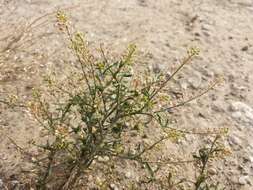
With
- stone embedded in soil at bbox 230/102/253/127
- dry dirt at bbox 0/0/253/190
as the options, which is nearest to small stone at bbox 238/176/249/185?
dry dirt at bbox 0/0/253/190

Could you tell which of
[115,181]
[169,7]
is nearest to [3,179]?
[115,181]

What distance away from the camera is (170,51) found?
4508mm

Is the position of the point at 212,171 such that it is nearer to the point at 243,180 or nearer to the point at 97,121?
the point at 243,180

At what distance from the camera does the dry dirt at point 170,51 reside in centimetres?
358

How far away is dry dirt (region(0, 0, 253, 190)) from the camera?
3.58m

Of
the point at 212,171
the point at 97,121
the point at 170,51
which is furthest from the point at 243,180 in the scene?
the point at 170,51

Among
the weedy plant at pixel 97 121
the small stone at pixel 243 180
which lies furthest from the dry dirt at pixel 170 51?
the weedy plant at pixel 97 121

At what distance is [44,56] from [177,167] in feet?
5.04

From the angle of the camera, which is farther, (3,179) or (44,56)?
(44,56)

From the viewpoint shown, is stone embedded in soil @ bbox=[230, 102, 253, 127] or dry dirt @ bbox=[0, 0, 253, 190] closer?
dry dirt @ bbox=[0, 0, 253, 190]

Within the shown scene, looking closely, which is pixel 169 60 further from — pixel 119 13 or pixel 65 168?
pixel 65 168

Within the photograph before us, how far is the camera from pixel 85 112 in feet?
9.50

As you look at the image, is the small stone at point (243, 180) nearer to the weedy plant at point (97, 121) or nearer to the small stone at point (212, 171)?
the small stone at point (212, 171)

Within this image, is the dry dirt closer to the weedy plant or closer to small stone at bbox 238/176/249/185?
small stone at bbox 238/176/249/185
